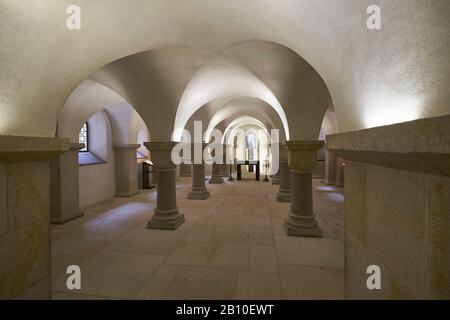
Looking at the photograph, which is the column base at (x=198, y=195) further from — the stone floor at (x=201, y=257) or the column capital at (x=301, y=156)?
the column capital at (x=301, y=156)

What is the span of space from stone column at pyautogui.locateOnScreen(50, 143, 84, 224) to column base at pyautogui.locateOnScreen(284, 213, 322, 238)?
223 inches

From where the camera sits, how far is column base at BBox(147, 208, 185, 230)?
5.31m

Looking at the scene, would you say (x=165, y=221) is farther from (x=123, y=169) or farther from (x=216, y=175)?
(x=216, y=175)

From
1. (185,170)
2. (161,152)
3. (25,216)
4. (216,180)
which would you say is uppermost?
(161,152)

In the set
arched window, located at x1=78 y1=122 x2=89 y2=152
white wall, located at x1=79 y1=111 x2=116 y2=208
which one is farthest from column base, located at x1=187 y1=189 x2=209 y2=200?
arched window, located at x1=78 y1=122 x2=89 y2=152

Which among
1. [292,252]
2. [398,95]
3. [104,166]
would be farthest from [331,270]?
[104,166]

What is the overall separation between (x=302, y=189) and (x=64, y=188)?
6067mm

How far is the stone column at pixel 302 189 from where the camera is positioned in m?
4.83

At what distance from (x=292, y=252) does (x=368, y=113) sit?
122 inches

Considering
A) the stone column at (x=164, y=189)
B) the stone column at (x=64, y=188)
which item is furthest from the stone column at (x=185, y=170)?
the stone column at (x=164, y=189)

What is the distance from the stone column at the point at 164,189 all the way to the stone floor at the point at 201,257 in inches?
10.1

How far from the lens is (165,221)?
211 inches

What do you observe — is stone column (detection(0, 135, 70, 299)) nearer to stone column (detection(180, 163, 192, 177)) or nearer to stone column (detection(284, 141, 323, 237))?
stone column (detection(284, 141, 323, 237))

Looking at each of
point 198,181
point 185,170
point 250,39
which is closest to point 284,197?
point 198,181
